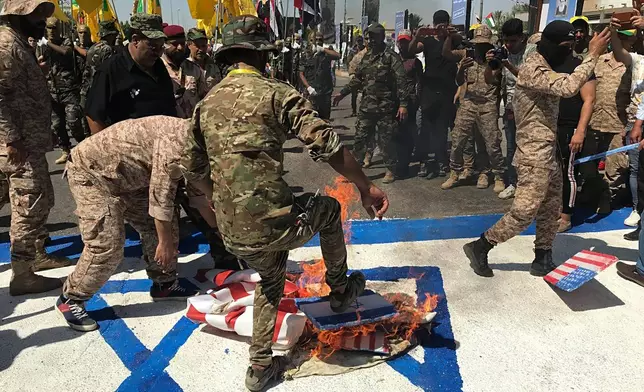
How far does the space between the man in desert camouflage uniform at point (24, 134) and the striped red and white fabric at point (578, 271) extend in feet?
13.0

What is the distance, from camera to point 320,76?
10.9 m

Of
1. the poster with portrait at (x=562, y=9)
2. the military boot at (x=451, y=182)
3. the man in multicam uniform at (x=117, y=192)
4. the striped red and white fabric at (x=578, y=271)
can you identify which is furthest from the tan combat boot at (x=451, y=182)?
the man in multicam uniform at (x=117, y=192)

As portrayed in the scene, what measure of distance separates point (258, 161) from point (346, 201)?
146 inches

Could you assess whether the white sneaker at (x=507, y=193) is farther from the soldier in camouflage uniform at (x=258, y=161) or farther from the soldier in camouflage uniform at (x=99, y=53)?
the soldier in camouflage uniform at (x=99, y=53)

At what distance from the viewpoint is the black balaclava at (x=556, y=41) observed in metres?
3.73

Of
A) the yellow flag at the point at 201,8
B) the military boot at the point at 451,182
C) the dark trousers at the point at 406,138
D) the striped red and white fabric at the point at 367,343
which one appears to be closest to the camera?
the striped red and white fabric at the point at 367,343

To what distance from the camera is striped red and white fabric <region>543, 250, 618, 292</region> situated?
3605 mm

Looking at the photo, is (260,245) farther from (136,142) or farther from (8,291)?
(8,291)

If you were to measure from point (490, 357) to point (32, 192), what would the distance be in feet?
11.9

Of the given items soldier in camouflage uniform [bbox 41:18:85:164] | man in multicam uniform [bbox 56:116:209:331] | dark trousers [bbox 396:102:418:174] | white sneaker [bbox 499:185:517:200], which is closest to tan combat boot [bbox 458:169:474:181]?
white sneaker [bbox 499:185:517:200]

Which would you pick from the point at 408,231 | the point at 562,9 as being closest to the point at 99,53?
the point at 408,231

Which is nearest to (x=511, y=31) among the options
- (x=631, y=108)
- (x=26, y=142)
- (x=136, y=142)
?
(x=631, y=108)

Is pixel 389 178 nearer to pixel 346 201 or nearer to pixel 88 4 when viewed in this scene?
pixel 346 201

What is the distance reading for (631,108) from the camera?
5.55 metres
